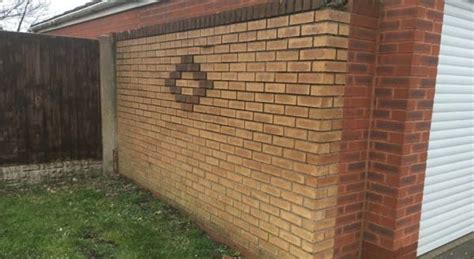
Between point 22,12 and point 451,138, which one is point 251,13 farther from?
point 22,12

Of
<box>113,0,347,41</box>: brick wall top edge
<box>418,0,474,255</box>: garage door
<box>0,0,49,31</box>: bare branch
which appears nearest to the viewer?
<box>113,0,347,41</box>: brick wall top edge

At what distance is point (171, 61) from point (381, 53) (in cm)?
238

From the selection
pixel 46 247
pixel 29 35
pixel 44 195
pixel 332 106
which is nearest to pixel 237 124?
pixel 332 106

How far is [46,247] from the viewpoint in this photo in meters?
3.49

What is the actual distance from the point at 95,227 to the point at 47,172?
206 centimetres

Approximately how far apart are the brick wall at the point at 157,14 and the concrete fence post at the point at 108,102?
0.91m

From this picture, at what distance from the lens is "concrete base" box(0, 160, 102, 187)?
5234 millimetres

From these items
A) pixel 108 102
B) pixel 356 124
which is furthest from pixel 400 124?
pixel 108 102

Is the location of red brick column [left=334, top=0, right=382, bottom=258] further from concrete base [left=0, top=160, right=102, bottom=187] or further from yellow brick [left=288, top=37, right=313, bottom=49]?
concrete base [left=0, top=160, right=102, bottom=187]

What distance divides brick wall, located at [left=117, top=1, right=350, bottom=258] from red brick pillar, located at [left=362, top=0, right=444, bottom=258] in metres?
0.35

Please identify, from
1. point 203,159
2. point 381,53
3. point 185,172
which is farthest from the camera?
point 185,172

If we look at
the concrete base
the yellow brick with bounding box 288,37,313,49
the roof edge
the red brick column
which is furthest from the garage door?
the concrete base

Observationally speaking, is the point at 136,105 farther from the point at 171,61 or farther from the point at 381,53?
the point at 381,53

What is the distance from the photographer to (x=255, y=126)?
3.16 metres
